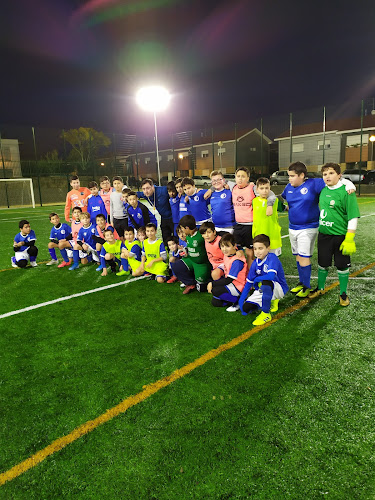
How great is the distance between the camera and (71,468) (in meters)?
2.15

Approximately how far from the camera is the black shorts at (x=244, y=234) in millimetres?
5483

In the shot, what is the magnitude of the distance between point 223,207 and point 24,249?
15.9ft

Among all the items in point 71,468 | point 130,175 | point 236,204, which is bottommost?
point 71,468

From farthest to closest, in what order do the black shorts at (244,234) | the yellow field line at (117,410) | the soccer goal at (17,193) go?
the soccer goal at (17,193)
the black shorts at (244,234)
the yellow field line at (117,410)

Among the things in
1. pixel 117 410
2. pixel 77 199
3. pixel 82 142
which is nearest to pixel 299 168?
pixel 117 410

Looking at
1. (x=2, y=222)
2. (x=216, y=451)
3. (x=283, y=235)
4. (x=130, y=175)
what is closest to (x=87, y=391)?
(x=216, y=451)

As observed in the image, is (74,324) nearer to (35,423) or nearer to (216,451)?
(35,423)

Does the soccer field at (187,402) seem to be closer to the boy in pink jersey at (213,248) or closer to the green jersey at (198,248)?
the boy in pink jersey at (213,248)

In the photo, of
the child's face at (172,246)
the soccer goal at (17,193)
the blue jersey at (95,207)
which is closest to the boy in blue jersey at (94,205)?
the blue jersey at (95,207)

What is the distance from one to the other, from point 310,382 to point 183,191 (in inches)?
173

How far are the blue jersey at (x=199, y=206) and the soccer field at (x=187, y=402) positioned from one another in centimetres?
197

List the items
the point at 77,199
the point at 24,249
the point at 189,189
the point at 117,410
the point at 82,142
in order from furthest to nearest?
the point at 82,142 < the point at 77,199 < the point at 24,249 < the point at 189,189 < the point at 117,410

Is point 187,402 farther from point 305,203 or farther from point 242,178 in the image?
point 242,178

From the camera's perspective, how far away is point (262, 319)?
4.12 meters
